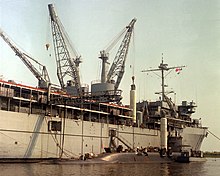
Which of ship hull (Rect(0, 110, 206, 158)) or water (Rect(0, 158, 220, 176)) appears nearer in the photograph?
water (Rect(0, 158, 220, 176))

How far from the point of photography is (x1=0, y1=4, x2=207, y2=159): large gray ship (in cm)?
4225

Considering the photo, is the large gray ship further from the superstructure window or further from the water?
the water

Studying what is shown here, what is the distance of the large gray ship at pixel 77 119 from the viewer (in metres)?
42.2

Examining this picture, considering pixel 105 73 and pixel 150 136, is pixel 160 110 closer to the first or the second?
pixel 150 136

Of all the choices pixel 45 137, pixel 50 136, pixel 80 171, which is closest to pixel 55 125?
pixel 50 136

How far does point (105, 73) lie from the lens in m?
69.3

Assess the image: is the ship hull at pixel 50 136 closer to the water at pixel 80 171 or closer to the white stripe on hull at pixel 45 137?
the white stripe on hull at pixel 45 137

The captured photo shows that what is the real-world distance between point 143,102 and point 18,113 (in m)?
36.7

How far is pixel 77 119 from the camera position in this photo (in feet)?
169

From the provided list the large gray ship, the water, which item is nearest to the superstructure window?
the large gray ship

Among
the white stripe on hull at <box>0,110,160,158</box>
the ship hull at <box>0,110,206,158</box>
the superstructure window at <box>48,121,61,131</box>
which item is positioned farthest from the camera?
the superstructure window at <box>48,121,61,131</box>

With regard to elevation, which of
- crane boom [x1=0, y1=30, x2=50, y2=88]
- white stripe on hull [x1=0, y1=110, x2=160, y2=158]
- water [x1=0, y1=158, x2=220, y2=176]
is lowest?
water [x1=0, y1=158, x2=220, y2=176]

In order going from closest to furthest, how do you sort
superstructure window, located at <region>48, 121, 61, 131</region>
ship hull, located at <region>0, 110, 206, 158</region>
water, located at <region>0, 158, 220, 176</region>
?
water, located at <region>0, 158, 220, 176</region>
ship hull, located at <region>0, 110, 206, 158</region>
superstructure window, located at <region>48, 121, 61, 131</region>

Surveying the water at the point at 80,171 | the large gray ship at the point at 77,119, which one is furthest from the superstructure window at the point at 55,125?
the water at the point at 80,171
